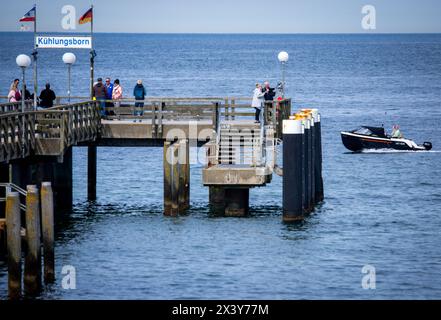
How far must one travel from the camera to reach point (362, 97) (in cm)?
13050

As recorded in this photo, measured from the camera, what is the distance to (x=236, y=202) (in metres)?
46.3

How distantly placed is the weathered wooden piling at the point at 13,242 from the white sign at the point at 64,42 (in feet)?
45.4

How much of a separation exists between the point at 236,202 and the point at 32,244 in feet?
44.1

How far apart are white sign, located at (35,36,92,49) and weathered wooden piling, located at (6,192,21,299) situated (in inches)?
545

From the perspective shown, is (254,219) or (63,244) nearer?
(63,244)

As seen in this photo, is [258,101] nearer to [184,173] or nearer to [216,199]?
[216,199]

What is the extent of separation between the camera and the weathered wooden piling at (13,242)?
33.0m

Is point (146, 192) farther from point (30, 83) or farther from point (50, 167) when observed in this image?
point (30, 83)

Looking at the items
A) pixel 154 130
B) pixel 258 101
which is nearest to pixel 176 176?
pixel 154 130

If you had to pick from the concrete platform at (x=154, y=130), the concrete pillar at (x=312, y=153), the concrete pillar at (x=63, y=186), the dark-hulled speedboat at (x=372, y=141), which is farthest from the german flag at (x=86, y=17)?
the dark-hulled speedboat at (x=372, y=141)

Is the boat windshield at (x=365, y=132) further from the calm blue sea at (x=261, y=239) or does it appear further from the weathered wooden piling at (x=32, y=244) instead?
the weathered wooden piling at (x=32, y=244)

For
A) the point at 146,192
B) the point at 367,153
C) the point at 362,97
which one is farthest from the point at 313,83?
the point at 146,192
